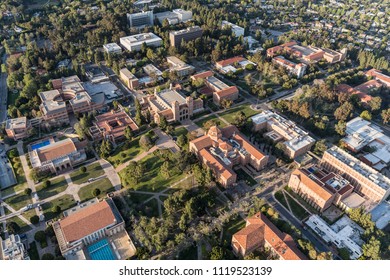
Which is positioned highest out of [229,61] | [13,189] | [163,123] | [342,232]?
[229,61]

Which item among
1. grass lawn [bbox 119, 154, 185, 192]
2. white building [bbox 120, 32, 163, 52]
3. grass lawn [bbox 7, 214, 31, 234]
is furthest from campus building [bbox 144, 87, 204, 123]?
grass lawn [bbox 7, 214, 31, 234]

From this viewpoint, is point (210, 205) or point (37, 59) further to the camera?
point (37, 59)

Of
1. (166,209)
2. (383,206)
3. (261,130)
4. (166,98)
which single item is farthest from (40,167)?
(383,206)

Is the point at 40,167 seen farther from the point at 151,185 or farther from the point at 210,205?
the point at 210,205

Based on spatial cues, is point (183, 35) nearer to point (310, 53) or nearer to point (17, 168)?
point (310, 53)

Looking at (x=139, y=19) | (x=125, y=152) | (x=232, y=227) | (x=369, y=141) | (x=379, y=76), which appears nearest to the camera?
(x=232, y=227)

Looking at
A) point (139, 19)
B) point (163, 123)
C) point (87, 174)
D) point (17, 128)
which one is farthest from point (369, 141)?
point (139, 19)

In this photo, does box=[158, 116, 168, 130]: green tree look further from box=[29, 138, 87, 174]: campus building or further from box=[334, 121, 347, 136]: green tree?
box=[334, 121, 347, 136]: green tree
